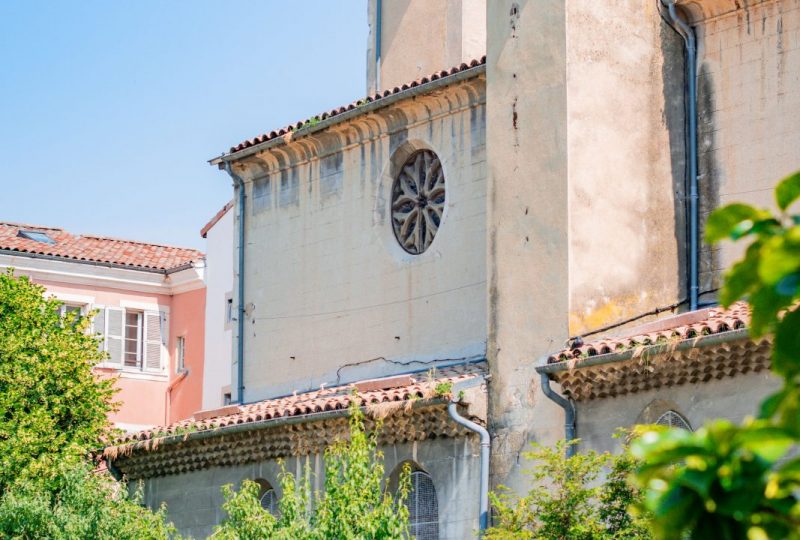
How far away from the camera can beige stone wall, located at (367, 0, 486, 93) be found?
24.5 metres

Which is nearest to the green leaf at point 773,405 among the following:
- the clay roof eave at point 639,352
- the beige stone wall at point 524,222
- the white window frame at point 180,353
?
the clay roof eave at point 639,352

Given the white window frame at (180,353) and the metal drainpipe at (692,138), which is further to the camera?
the white window frame at (180,353)

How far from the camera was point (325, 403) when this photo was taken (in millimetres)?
19781

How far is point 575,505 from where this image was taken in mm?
15203

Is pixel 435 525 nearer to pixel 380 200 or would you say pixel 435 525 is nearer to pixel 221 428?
pixel 221 428

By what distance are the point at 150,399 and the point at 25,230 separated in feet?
15.5

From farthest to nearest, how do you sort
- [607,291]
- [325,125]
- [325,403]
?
[325,125]
[325,403]
[607,291]

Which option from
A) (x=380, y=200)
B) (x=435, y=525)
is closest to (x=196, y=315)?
(x=380, y=200)

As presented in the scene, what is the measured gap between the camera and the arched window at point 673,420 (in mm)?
16141

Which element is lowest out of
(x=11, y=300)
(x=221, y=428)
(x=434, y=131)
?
(x=221, y=428)

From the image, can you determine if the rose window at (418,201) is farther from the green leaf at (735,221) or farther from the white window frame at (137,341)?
the green leaf at (735,221)

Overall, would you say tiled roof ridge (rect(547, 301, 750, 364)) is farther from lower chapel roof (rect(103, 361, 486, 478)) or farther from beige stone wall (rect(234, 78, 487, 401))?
beige stone wall (rect(234, 78, 487, 401))

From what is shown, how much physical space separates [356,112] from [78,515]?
21.0 ft

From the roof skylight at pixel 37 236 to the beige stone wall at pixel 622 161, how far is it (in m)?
20.7
